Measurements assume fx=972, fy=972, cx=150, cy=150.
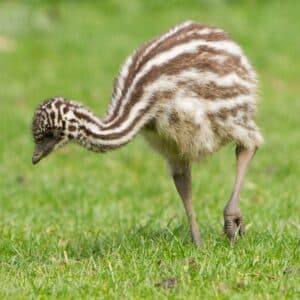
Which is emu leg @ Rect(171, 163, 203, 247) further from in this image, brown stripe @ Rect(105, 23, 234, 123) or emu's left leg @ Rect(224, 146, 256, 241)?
brown stripe @ Rect(105, 23, 234, 123)

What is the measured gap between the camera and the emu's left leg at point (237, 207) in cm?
779

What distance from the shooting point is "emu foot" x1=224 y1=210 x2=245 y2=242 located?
25.5ft

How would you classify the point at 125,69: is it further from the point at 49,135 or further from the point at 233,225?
the point at 233,225

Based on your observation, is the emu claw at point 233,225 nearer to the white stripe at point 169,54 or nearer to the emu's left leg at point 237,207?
the emu's left leg at point 237,207

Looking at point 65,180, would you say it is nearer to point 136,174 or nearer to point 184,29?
point 136,174

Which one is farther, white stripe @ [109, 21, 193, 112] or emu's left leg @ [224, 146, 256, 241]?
emu's left leg @ [224, 146, 256, 241]

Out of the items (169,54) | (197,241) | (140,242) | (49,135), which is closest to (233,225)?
(197,241)

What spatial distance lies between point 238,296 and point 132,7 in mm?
19156

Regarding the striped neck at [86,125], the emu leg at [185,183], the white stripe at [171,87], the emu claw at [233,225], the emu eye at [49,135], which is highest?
the white stripe at [171,87]

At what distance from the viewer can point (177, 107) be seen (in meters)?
7.27

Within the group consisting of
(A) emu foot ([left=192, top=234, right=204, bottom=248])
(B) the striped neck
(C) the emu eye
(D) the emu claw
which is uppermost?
(B) the striped neck

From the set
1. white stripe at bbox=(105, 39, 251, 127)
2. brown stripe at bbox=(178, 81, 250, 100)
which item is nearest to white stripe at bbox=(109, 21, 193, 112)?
white stripe at bbox=(105, 39, 251, 127)

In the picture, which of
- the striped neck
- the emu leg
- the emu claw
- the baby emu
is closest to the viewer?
the striped neck

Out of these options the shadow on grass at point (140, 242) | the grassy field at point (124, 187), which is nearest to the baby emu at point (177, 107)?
the shadow on grass at point (140, 242)
